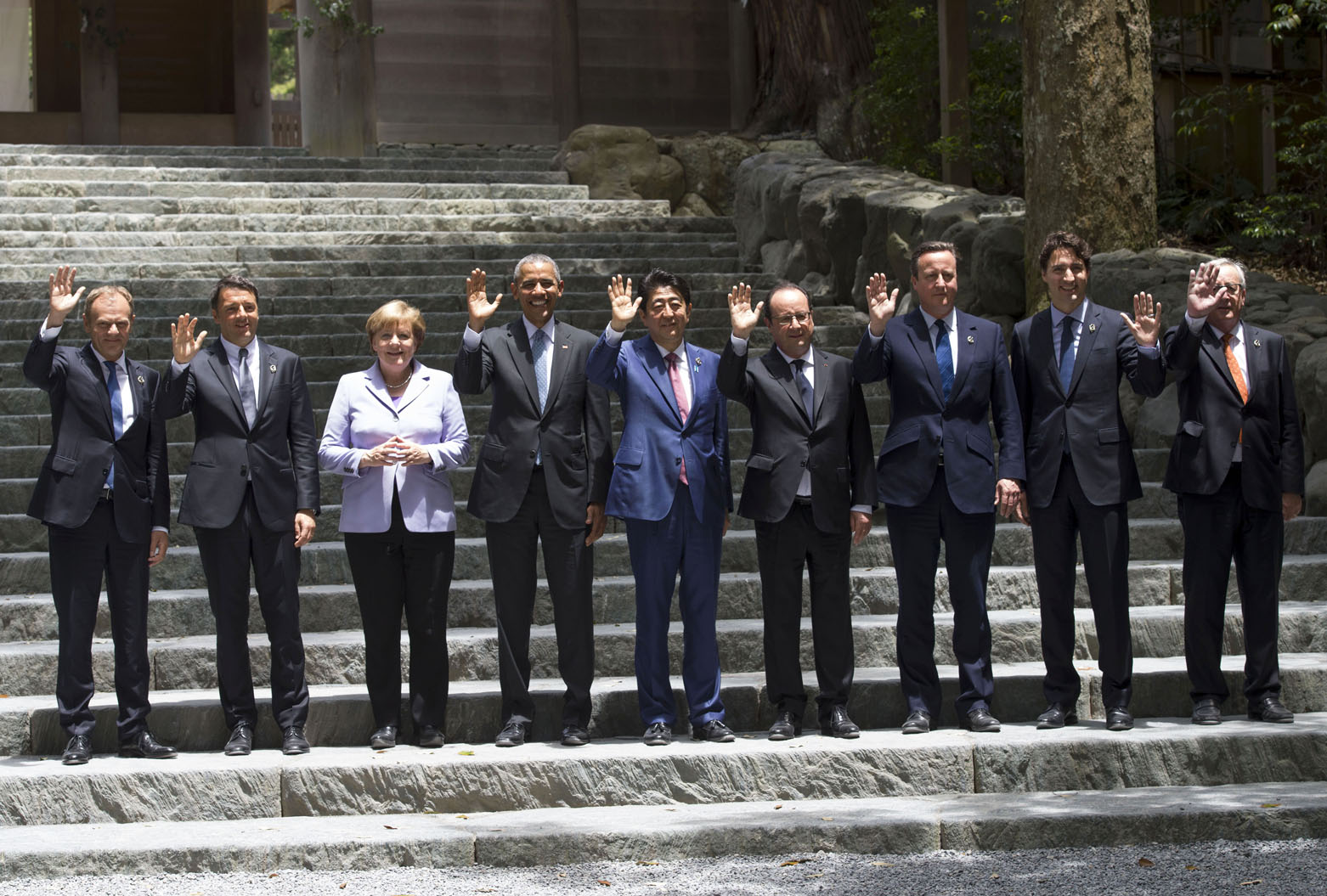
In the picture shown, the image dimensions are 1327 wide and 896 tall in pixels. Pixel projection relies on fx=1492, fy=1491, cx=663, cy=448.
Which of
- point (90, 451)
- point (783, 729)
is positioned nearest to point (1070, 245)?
point (783, 729)

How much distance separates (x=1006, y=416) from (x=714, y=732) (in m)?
1.52

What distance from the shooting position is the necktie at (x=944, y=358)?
17.4ft

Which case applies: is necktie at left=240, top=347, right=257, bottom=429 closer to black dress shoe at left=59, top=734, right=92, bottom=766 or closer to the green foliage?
black dress shoe at left=59, top=734, right=92, bottom=766

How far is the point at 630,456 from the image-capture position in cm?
524

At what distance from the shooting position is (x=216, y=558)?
5.17 meters

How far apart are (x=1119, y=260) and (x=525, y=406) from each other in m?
3.93

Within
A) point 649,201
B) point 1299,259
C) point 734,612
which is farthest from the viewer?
point 649,201

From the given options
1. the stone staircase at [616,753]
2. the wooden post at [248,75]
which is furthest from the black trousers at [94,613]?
the wooden post at [248,75]

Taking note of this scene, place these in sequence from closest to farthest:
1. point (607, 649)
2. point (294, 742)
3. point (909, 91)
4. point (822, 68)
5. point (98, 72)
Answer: point (294, 742) < point (607, 649) < point (909, 91) < point (822, 68) < point (98, 72)

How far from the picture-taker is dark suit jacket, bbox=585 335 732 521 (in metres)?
5.21

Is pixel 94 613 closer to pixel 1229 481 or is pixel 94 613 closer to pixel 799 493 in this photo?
pixel 799 493

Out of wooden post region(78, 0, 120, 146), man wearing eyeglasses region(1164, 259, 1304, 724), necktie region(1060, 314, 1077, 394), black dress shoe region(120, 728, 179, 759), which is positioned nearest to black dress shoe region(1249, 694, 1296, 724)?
man wearing eyeglasses region(1164, 259, 1304, 724)

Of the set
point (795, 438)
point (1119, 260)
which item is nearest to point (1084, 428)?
point (795, 438)

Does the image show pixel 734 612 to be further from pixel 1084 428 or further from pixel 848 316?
pixel 848 316
